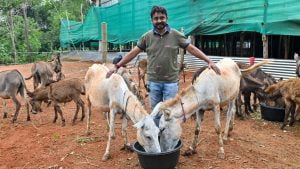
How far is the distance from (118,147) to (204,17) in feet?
30.6

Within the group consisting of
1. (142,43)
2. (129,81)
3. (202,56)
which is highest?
(142,43)

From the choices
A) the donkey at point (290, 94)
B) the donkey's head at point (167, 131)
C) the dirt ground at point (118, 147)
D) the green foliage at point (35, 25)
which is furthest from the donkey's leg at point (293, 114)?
the green foliage at point (35, 25)

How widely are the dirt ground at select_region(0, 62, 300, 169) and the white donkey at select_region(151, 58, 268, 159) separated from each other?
12.9 inches

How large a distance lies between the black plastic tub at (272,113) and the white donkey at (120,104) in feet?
11.5

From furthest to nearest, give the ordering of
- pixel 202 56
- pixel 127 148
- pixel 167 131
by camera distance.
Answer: pixel 127 148 < pixel 202 56 < pixel 167 131

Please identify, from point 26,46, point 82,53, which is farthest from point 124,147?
point 26,46

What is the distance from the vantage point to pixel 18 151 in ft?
20.9

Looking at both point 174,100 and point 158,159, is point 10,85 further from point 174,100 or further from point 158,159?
point 158,159

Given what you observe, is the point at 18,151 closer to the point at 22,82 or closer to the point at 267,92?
the point at 22,82

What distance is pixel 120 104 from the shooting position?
5.53 metres

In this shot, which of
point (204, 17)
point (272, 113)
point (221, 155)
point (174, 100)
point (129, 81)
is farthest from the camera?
point (204, 17)

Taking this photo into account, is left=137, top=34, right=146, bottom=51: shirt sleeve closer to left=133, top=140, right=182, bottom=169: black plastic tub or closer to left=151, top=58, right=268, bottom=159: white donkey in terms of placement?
left=151, top=58, right=268, bottom=159: white donkey

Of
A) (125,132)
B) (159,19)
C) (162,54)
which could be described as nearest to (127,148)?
(125,132)

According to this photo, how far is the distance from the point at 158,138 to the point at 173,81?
105 cm
